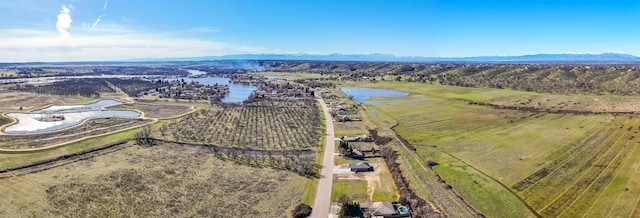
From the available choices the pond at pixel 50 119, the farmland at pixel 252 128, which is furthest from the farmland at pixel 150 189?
the pond at pixel 50 119

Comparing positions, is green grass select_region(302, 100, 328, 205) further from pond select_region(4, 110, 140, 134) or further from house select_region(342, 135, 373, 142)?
pond select_region(4, 110, 140, 134)

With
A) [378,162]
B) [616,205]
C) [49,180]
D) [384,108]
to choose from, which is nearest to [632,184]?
[616,205]

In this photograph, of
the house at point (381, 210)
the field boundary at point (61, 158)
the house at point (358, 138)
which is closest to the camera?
the house at point (381, 210)

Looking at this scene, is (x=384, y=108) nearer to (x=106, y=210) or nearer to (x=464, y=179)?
(x=464, y=179)

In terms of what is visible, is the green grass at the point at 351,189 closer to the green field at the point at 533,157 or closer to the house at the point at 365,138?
the green field at the point at 533,157

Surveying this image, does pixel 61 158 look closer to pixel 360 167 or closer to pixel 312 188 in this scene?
pixel 312 188

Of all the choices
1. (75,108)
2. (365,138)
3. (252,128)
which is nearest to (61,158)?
(252,128)
